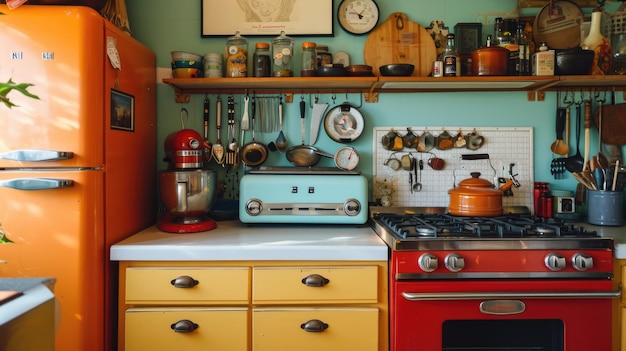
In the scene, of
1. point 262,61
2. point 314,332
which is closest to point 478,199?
point 314,332

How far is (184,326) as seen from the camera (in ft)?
5.52

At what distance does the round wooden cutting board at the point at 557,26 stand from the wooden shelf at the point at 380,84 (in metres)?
0.24

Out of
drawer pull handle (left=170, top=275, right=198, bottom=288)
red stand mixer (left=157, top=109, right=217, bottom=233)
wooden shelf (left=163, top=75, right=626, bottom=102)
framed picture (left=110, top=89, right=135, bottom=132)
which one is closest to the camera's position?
drawer pull handle (left=170, top=275, right=198, bottom=288)

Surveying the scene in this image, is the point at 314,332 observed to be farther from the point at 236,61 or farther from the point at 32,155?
the point at 236,61

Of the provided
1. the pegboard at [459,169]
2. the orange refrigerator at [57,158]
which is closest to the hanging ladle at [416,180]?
the pegboard at [459,169]

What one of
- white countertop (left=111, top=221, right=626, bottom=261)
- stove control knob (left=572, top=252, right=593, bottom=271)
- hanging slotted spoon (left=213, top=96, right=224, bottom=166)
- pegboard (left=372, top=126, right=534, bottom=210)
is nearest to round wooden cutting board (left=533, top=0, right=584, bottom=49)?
pegboard (left=372, top=126, right=534, bottom=210)

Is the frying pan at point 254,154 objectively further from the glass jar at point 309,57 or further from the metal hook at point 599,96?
the metal hook at point 599,96

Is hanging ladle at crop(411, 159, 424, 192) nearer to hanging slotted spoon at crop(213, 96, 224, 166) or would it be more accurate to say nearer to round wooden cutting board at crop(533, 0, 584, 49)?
round wooden cutting board at crop(533, 0, 584, 49)

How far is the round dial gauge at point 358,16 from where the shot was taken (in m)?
2.42

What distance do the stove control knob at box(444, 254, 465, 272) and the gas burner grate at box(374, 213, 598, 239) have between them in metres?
0.10

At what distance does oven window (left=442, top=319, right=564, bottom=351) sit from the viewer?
1729mm

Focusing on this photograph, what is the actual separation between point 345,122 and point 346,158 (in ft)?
0.69

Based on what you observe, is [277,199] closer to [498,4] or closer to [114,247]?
[114,247]

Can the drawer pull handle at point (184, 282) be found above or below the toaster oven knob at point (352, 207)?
below
